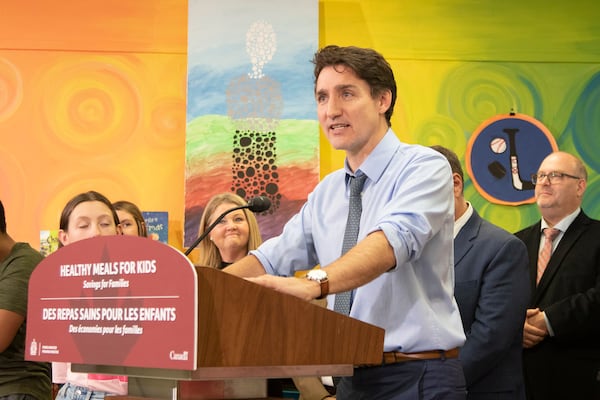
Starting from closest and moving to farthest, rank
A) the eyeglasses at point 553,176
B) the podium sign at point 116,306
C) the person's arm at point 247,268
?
the podium sign at point 116,306
the person's arm at point 247,268
the eyeglasses at point 553,176

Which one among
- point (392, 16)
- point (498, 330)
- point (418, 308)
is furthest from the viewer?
point (392, 16)

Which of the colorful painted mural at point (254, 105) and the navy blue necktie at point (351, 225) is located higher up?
the colorful painted mural at point (254, 105)

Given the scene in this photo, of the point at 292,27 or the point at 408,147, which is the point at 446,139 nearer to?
the point at 292,27

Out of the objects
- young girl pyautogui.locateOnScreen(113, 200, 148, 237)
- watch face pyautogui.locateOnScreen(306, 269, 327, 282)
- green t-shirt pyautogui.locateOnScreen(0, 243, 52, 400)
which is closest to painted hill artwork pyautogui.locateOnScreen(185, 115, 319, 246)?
young girl pyautogui.locateOnScreen(113, 200, 148, 237)

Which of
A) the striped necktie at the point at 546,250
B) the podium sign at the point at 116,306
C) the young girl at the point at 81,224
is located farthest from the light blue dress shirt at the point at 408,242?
the striped necktie at the point at 546,250

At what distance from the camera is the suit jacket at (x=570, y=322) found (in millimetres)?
3785

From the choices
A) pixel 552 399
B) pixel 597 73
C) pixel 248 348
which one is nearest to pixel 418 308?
pixel 248 348

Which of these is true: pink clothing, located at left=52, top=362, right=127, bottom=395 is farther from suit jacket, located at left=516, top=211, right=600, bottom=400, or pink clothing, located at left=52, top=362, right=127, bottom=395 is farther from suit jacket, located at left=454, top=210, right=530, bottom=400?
suit jacket, located at left=516, top=211, right=600, bottom=400

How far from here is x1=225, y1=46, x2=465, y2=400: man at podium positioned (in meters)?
1.86

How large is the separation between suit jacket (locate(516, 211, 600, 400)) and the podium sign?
2.76 m

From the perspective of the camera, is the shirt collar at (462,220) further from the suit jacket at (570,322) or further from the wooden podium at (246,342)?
the wooden podium at (246,342)

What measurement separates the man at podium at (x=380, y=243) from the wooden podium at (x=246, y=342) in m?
0.11

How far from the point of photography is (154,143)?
17.5ft

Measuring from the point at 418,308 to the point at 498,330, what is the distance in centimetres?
131
